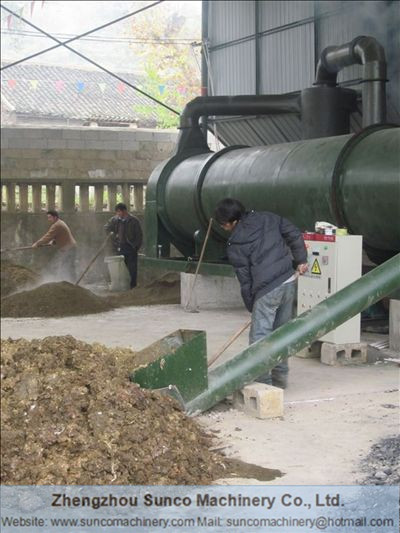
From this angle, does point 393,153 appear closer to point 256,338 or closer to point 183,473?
point 256,338

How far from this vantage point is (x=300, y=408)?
6.49m

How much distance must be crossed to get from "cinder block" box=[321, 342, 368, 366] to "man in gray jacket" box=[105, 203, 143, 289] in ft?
22.7

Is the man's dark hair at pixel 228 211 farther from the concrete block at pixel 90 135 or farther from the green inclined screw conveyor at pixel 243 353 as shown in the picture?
the concrete block at pixel 90 135

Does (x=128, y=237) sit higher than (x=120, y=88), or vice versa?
(x=120, y=88)

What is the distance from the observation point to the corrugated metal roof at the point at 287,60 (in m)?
13.8

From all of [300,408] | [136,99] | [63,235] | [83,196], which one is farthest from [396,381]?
[136,99]

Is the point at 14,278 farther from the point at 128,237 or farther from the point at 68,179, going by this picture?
the point at 68,179

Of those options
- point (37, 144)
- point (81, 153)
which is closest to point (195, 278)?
point (81, 153)

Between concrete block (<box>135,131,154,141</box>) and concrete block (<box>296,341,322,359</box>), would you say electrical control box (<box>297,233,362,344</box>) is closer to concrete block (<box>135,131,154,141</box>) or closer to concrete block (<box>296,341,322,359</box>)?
concrete block (<box>296,341,322,359</box>)

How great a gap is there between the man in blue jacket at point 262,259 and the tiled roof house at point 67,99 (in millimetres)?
19410

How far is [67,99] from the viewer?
27656mm

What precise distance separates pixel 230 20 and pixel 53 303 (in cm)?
676

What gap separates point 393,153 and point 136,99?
68.9ft

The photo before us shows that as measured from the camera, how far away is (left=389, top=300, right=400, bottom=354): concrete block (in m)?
8.47
